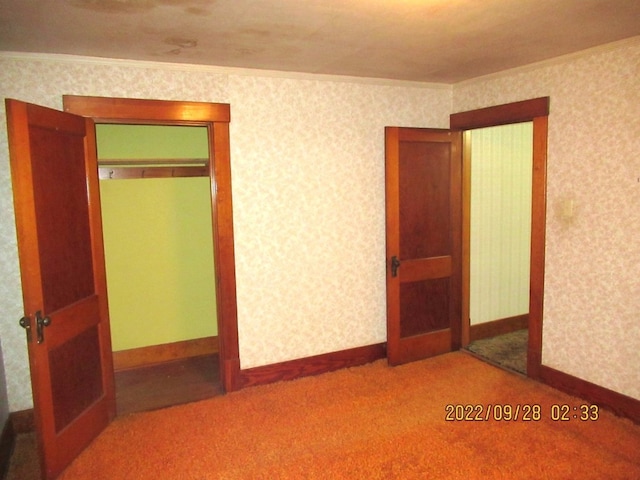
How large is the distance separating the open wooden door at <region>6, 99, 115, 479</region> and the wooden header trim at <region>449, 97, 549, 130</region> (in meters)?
2.88

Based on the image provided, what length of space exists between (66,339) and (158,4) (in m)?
1.84

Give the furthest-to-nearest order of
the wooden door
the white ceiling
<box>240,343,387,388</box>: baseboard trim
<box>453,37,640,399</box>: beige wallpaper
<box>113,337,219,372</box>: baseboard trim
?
<box>113,337,219,372</box>: baseboard trim < the wooden door < <box>240,343,387,388</box>: baseboard trim < <box>453,37,640,399</box>: beige wallpaper < the white ceiling

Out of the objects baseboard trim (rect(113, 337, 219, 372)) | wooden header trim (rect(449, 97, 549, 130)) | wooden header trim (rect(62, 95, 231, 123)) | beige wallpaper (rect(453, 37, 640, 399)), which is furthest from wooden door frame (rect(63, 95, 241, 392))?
beige wallpaper (rect(453, 37, 640, 399))

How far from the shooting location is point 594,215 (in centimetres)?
305

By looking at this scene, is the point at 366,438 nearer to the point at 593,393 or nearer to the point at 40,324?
the point at 593,393

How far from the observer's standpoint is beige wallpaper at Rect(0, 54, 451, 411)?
118 inches

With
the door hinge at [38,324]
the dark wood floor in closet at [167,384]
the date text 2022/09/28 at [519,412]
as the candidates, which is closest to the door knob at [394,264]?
the date text 2022/09/28 at [519,412]

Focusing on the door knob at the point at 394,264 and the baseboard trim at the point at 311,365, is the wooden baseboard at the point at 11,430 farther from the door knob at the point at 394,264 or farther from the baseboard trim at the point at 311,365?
the door knob at the point at 394,264

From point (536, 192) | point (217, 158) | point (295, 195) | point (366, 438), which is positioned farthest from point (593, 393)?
point (217, 158)

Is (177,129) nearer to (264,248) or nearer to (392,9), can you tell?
(264,248)

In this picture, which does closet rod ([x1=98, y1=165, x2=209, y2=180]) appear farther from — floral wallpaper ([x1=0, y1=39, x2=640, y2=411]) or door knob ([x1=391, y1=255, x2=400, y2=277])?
door knob ([x1=391, y1=255, x2=400, y2=277])

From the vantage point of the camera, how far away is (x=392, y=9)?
2193 mm

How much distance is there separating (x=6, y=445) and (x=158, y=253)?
1.82m

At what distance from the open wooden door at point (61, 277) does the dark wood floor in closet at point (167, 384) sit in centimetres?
35
